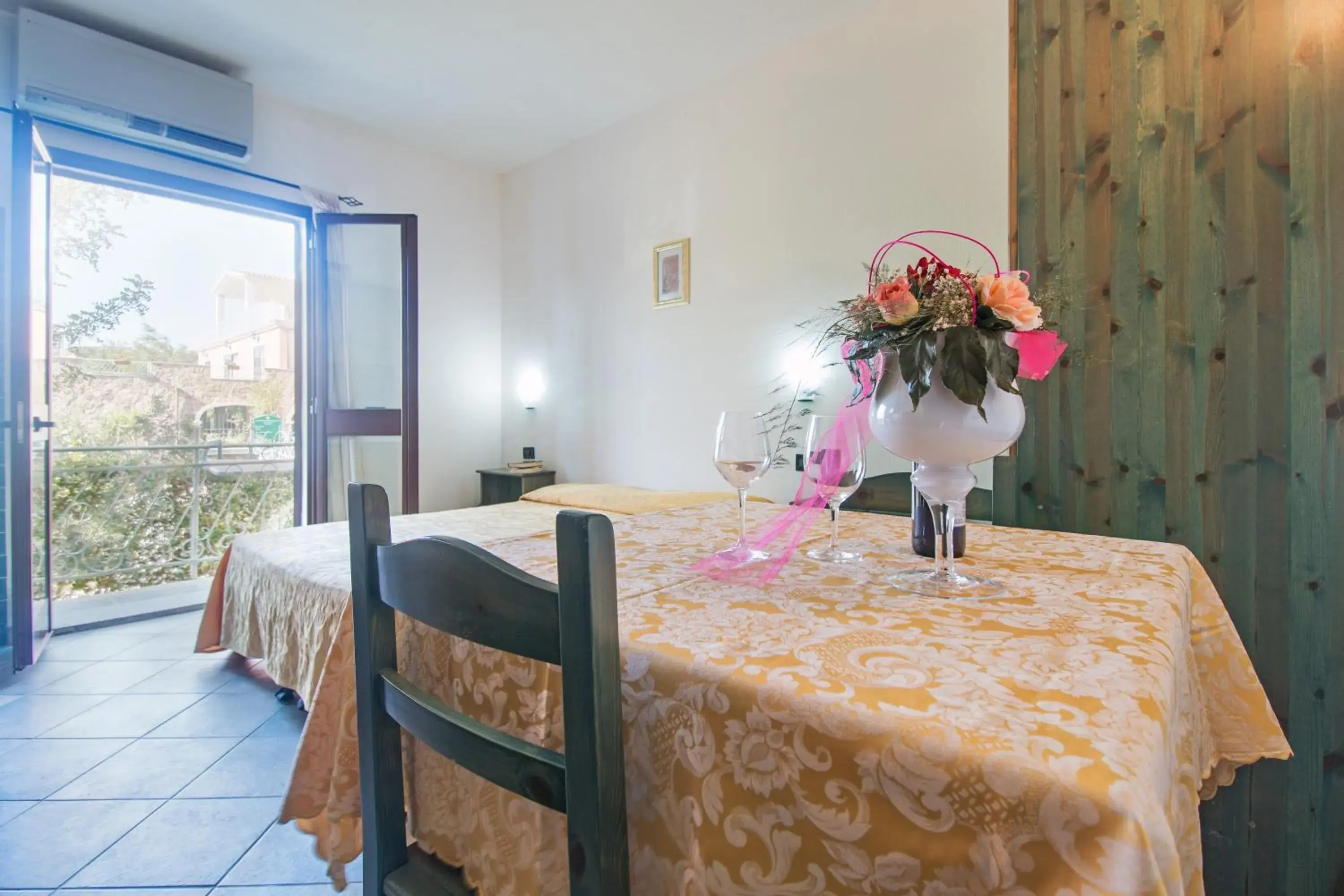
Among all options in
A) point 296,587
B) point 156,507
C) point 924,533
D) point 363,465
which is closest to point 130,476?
point 156,507

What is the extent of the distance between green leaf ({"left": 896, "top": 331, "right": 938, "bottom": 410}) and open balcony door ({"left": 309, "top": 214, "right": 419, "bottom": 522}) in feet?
11.4

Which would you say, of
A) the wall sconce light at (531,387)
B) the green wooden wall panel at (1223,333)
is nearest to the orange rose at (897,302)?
the green wooden wall panel at (1223,333)

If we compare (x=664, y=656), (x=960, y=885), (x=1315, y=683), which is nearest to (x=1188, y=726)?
(x=960, y=885)

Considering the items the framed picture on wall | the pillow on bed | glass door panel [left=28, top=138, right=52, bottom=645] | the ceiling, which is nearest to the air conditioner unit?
the ceiling

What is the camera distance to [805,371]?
2.90 meters

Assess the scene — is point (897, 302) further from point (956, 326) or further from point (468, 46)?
point (468, 46)

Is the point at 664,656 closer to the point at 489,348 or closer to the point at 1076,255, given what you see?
the point at 1076,255

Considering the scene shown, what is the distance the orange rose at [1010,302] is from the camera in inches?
31.3

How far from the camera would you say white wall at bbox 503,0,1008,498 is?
2.46 m

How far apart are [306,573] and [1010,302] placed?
6.48 feet

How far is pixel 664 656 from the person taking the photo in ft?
2.02

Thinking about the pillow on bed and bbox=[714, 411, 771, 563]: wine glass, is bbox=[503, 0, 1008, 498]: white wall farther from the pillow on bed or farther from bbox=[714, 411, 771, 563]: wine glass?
bbox=[714, 411, 771, 563]: wine glass

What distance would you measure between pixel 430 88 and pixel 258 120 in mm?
978

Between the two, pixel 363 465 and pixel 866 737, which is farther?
pixel 363 465
